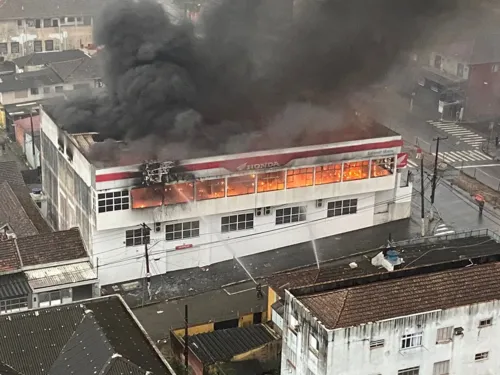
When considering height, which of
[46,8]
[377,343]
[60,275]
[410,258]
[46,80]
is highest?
[46,8]

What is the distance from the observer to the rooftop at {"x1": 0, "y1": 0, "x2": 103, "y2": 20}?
206 feet

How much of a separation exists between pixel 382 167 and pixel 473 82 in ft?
72.1

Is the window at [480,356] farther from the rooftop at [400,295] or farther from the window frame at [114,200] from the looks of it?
the window frame at [114,200]

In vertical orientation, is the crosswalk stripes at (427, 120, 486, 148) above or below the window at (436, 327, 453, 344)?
below

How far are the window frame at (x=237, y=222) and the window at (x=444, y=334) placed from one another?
44.7 ft

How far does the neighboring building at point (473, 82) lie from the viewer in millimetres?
55812

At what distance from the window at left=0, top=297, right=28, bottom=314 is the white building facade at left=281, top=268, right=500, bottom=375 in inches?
440

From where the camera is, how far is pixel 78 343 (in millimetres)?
24078

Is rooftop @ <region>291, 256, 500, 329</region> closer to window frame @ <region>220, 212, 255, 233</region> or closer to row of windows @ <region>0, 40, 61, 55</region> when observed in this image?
window frame @ <region>220, 212, 255, 233</region>

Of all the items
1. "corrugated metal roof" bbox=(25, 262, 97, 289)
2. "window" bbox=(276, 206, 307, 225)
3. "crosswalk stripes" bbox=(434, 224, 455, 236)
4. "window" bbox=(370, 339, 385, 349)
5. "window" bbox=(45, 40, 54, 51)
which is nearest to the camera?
"window" bbox=(370, 339, 385, 349)

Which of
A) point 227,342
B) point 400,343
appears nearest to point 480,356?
point 400,343

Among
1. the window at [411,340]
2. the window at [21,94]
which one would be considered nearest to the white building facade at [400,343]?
the window at [411,340]

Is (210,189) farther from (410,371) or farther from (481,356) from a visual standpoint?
(481,356)

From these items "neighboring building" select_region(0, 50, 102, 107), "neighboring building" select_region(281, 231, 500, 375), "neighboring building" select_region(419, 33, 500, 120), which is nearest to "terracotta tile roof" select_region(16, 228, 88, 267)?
"neighboring building" select_region(281, 231, 500, 375)
